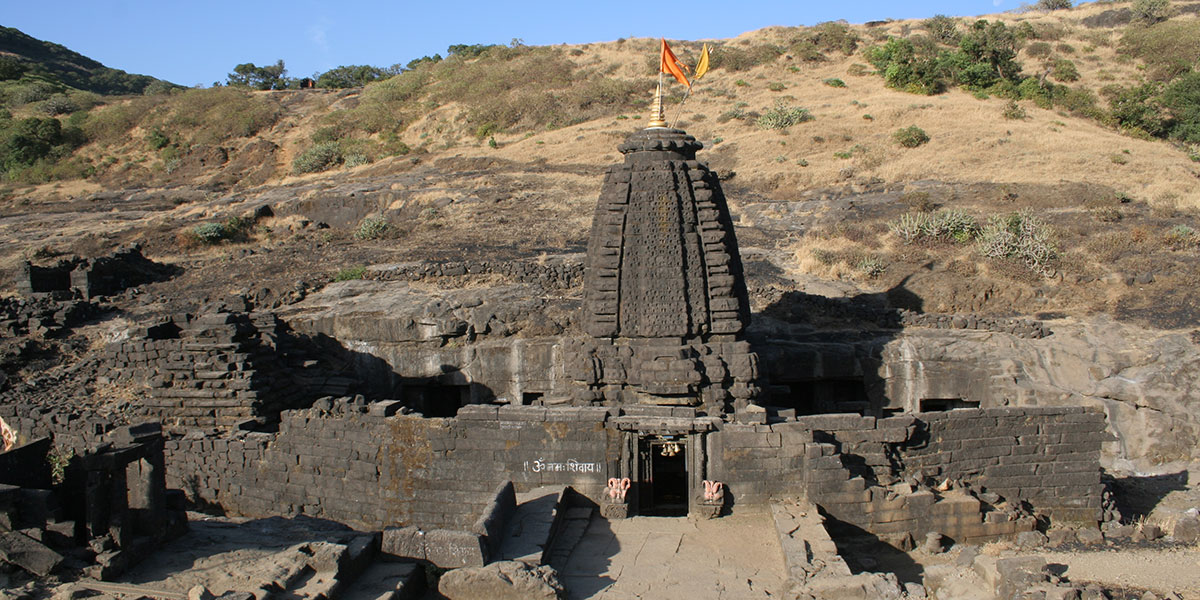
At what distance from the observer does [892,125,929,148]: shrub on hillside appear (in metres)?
30.6

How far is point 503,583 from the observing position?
7.80 m

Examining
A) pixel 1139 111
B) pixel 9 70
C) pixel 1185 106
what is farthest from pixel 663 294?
pixel 9 70

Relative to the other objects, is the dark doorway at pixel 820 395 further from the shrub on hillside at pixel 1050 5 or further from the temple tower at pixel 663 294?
the shrub on hillside at pixel 1050 5

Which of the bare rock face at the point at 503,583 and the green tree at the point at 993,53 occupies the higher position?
the green tree at the point at 993,53

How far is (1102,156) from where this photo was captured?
2841 centimetres

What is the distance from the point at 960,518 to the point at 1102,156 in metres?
23.3

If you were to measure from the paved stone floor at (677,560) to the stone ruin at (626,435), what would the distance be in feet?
1.01

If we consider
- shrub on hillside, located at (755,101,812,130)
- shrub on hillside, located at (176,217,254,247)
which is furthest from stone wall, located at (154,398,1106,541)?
shrub on hillside, located at (755,101,812,130)

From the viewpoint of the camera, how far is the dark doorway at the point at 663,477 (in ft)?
36.1

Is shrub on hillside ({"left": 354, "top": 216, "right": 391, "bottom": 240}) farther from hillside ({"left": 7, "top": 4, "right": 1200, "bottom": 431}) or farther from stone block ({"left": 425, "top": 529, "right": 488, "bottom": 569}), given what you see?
stone block ({"left": 425, "top": 529, "right": 488, "bottom": 569})

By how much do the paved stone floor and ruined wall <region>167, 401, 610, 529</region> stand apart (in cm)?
111

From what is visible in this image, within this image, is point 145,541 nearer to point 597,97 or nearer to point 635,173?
point 635,173

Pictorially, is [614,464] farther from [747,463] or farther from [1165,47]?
[1165,47]

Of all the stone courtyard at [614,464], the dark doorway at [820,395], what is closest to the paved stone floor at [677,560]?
the stone courtyard at [614,464]
